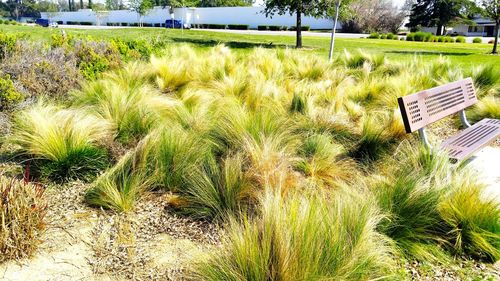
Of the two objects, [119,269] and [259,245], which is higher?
[259,245]

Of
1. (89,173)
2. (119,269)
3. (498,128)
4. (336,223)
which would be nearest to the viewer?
(336,223)

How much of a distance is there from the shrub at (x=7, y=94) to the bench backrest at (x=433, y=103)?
13.6 ft

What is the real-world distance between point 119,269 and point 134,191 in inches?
33.0

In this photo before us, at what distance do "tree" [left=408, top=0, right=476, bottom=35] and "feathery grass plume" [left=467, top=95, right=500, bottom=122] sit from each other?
49157mm

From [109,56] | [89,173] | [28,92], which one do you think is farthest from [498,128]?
[109,56]

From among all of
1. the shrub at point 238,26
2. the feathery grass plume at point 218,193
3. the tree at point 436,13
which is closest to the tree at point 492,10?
the feathery grass plume at point 218,193

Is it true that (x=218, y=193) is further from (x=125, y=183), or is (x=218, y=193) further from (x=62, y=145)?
(x=62, y=145)

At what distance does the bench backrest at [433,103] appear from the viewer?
3.83 m

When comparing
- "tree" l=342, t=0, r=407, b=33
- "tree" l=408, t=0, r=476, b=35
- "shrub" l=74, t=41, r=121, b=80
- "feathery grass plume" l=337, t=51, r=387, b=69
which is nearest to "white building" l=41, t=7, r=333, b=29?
"tree" l=342, t=0, r=407, b=33

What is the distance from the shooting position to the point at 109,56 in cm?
780

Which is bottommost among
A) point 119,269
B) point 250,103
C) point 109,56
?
point 119,269

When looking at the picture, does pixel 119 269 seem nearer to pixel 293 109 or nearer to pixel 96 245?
pixel 96 245

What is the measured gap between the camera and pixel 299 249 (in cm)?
215

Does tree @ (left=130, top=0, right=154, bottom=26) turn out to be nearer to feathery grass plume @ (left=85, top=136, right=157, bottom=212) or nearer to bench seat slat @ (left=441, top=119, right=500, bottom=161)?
bench seat slat @ (left=441, top=119, right=500, bottom=161)
